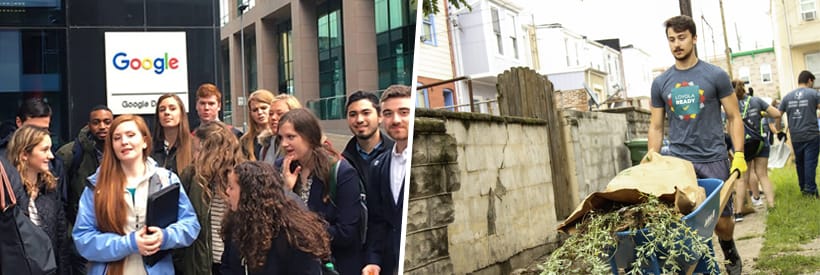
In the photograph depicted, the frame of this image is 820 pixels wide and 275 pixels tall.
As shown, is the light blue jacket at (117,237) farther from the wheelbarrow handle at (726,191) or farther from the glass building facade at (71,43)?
the wheelbarrow handle at (726,191)

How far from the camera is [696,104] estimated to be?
2877 mm

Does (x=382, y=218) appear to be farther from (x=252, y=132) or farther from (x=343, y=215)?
(x=252, y=132)

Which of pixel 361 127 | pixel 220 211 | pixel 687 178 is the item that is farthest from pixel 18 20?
pixel 687 178

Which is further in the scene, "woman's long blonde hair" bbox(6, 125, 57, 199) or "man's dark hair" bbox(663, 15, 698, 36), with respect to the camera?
"man's dark hair" bbox(663, 15, 698, 36)

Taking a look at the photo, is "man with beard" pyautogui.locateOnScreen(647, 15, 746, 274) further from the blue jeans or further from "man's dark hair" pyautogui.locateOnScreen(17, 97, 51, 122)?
the blue jeans

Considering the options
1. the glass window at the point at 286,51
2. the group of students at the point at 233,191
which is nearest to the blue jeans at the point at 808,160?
the glass window at the point at 286,51

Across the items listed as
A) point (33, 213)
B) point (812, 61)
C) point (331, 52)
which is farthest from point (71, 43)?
point (812, 61)

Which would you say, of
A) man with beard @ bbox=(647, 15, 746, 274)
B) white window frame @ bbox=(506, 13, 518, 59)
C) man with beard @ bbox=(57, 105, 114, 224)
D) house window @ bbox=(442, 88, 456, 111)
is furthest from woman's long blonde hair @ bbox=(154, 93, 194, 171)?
man with beard @ bbox=(647, 15, 746, 274)

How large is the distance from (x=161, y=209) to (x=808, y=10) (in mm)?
12006

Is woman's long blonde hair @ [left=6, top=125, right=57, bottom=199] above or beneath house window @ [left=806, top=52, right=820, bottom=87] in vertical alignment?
beneath

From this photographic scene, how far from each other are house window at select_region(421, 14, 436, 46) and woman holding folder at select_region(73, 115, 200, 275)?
81 centimetres

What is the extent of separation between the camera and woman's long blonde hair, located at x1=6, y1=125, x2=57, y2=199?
2.35 metres

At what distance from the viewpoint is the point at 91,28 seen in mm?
3061

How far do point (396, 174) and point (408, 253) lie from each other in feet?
3.26
